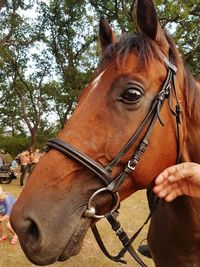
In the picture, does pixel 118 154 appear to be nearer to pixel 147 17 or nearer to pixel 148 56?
pixel 148 56

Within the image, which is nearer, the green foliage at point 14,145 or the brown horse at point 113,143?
the brown horse at point 113,143

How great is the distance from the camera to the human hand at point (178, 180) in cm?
214

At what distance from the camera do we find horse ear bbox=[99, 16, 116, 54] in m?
2.72

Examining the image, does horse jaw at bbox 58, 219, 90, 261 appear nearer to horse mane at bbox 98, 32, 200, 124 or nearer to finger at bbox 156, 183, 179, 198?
finger at bbox 156, 183, 179, 198

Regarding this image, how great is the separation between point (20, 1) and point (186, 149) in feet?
70.2

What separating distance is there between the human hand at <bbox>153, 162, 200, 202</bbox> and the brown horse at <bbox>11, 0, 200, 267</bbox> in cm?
14

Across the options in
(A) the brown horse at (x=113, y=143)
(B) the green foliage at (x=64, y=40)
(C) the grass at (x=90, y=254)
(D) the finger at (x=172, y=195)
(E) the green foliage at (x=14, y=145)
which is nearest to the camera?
(A) the brown horse at (x=113, y=143)

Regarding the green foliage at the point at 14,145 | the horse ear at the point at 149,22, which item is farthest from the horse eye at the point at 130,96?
the green foliage at the point at 14,145

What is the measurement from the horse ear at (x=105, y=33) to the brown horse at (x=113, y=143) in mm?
293

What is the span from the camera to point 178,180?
7.09 feet

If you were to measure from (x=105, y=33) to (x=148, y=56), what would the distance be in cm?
57

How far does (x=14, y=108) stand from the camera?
116 ft

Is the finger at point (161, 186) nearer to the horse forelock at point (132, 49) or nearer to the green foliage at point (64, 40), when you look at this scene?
the horse forelock at point (132, 49)

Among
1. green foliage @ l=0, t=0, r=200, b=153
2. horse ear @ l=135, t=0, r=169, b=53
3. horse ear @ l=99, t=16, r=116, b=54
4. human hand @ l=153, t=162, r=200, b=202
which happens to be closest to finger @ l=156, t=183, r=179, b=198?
human hand @ l=153, t=162, r=200, b=202
